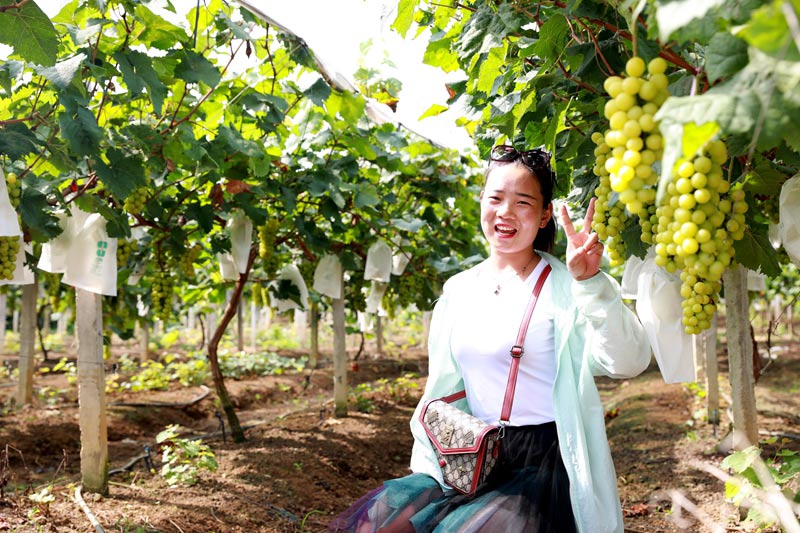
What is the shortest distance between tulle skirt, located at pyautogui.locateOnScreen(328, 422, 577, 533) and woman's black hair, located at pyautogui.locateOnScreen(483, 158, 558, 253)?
581mm

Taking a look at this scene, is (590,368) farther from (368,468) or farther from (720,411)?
(720,411)

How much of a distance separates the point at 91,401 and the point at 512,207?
2868 millimetres

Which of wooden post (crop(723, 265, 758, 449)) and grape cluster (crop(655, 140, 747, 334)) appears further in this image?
wooden post (crop(723, 265, 758, 449))

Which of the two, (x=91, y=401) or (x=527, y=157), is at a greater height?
(x=527, y=157)

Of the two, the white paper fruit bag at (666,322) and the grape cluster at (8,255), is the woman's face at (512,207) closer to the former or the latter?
the white paper fruit bag at (666,322)

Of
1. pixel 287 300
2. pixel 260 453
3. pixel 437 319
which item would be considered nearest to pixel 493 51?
pixel 437 319

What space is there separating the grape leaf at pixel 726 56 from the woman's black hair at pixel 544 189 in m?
1.15

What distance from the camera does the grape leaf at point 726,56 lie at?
964mm

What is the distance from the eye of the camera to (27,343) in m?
7.16

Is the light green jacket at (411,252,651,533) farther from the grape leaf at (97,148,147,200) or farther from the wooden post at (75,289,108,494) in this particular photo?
the wooden post at (75,289,108,494)

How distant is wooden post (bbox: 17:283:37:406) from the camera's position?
7.23 m

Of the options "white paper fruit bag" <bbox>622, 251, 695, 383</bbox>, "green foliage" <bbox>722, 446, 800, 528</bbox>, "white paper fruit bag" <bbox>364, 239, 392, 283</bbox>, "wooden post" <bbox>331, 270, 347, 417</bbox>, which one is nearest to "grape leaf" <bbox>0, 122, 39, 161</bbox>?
"white paper fruit bag" <bbox>622, 251, 695, 383</bbox>

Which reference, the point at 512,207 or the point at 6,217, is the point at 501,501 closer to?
the point at 512,207

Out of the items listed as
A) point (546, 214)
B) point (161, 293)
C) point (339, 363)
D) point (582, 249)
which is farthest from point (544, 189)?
point (339, 363)
